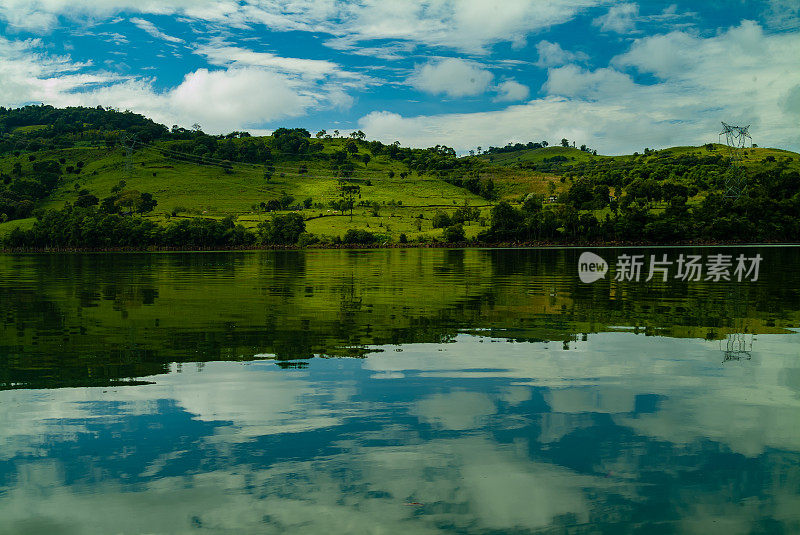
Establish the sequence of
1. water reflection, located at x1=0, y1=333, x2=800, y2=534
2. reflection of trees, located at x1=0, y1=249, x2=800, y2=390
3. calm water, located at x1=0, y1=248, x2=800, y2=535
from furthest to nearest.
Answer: reflection of trees, located at x1=0, y1=249, x2=800, y2=390, calm water, located at x1=0, y1=248, x2=800, y2=535, water reflection, located at x1=0, y1=333, x2=800, y2=534

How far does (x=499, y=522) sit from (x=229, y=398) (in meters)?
9.10

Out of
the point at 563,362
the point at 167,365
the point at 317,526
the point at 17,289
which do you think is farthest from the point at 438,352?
the point at 17,289

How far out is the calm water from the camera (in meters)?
9.79

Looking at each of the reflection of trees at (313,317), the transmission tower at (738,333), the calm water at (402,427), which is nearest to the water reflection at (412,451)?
the calm water at (402,427)

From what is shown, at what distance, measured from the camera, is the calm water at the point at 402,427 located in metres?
9.79

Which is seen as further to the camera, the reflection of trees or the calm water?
the reflection of trees

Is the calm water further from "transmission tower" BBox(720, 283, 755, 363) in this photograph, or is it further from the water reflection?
"transmission tower" BBox(720, 283, 755, 363)

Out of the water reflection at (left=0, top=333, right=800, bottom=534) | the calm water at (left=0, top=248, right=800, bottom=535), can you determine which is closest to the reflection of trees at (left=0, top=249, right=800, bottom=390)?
the calm water at (left=0, top=248, right=800, bottom=535)

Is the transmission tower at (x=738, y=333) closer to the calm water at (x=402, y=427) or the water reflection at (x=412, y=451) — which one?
the calm water at (x=402, y=427)

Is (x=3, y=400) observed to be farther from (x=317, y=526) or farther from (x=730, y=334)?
(x=730, y=334)

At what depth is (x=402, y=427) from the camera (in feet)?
44.6

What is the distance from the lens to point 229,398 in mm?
16172

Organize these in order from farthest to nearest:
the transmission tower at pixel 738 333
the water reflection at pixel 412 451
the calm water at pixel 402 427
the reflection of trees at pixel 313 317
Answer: the reflection of trees at pixel 313 317 → the transmission tower at pixel 738 333 → the calm water at pixel 402 427 → the water reflection at pixel 412 451

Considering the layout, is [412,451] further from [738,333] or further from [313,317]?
[313,317]
